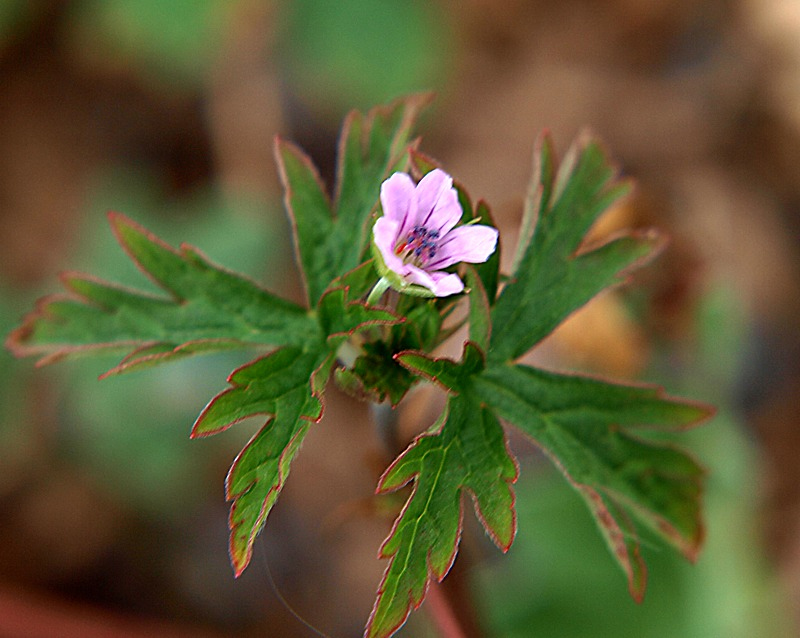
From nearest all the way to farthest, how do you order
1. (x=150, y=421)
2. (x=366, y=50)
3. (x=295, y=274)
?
(x=150, y=421) → (x=295, y=274) → (x=366, y=50)

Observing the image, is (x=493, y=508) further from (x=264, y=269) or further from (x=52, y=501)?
(x=52, y=501)

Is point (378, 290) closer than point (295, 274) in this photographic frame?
Yes

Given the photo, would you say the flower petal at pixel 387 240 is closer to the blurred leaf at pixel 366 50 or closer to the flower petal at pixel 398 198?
the flower petal at pixel 398 198

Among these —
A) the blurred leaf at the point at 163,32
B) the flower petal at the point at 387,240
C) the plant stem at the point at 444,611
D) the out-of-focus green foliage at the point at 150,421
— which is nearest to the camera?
the flower petal at the point at 387,240

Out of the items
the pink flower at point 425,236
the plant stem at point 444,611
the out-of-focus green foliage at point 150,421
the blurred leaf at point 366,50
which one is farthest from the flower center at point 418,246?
the blurred leaf at point 366,50

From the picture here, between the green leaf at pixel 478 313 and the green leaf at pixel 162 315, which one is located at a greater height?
the green leaf at pixel 162 315

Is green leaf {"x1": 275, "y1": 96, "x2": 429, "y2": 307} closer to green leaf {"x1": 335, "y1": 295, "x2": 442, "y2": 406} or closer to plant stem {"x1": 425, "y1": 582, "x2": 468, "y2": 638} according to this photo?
green leaf {"x1": 335, "y1": 295, "x2": 442, "y2": 406}

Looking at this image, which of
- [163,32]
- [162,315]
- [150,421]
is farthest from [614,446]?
[163,32]

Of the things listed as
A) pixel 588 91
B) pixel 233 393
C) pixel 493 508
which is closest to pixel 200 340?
pixel 233 393

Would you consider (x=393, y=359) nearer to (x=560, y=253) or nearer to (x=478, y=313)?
(x=478, y=313)

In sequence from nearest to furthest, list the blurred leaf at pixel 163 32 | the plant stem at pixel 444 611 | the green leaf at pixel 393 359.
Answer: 1. the green leaf at pixel 393 359
2. the plant stem at pixel 444 611
3. the blurred leaf at pixel 163 32
